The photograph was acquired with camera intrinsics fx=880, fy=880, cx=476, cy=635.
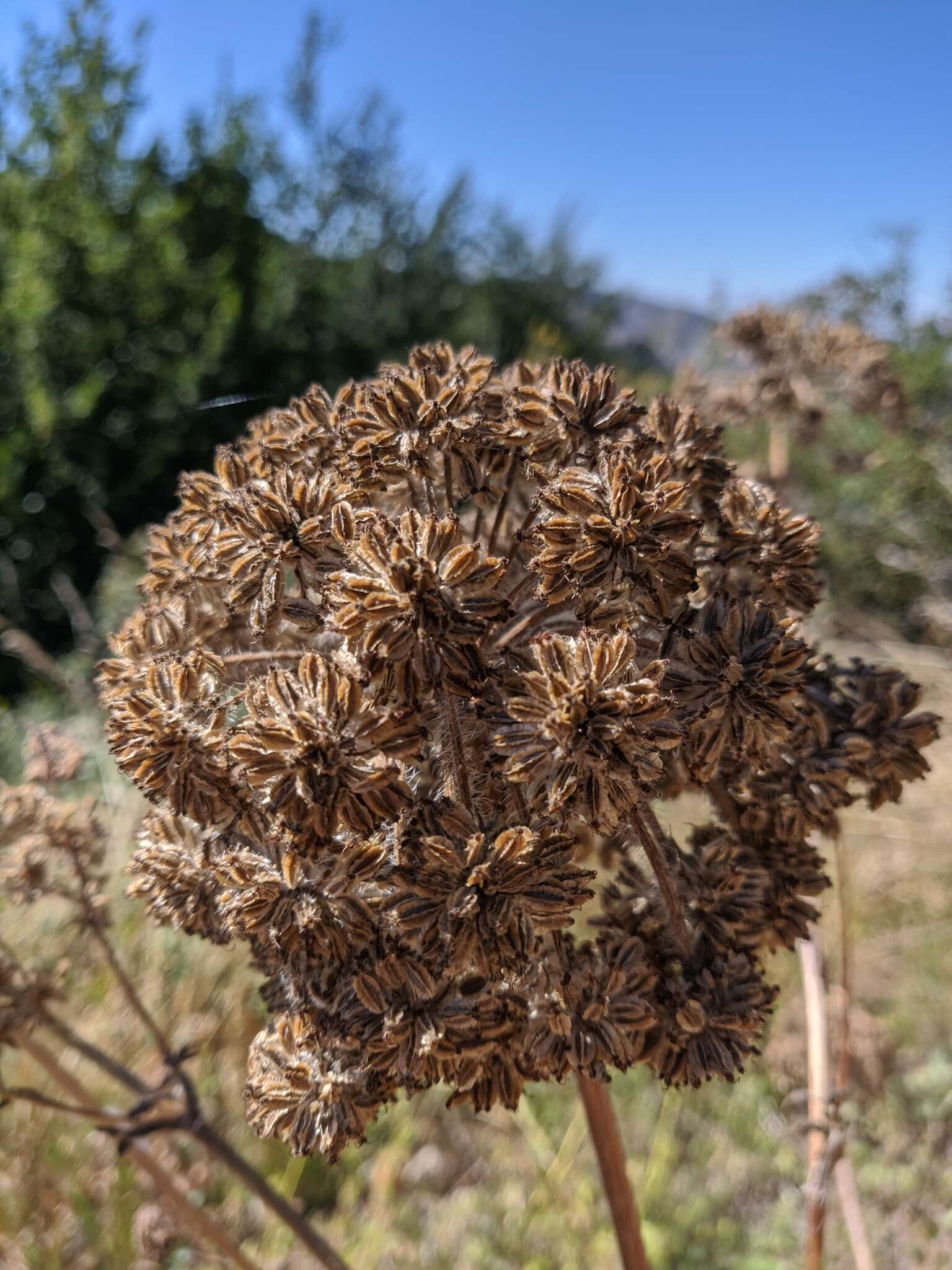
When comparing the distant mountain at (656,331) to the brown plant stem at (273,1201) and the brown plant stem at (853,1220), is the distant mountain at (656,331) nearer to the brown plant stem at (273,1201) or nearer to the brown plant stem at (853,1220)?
the brown plant stem at (853,1220)

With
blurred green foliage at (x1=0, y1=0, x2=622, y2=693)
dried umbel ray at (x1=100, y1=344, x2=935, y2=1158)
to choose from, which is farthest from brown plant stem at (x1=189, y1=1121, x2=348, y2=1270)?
blurred green foliage at (x1=0, y1=0, x2=622, y2=693)

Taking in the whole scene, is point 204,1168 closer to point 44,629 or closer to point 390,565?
point 390,565

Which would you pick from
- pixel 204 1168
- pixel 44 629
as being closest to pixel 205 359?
pixel 44 629

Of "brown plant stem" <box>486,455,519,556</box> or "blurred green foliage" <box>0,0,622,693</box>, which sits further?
"blurred green foliage" <box>0,0,622,693</box>

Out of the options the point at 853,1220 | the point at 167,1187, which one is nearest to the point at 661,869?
the point at 167,1187

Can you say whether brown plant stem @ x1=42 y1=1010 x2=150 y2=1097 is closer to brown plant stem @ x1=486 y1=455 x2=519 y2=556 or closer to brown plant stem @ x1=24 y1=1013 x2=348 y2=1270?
brown plant stem @ x1=24 y1=1013 x2=348 y2=1270

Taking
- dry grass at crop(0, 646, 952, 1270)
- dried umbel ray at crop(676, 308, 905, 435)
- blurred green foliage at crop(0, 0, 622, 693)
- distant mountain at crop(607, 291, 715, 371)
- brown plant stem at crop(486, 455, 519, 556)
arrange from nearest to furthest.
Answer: brown plant stem at crop(486, 455, 519, 556) < dry grass at crop(0, 646, 952, 1270) < dried umbel ray at crop(676, 308, 905, 435) < blurred green foliage at crop(0, 0, 622, 693) < distant mountain at crop(607, 291, 715, 371)
